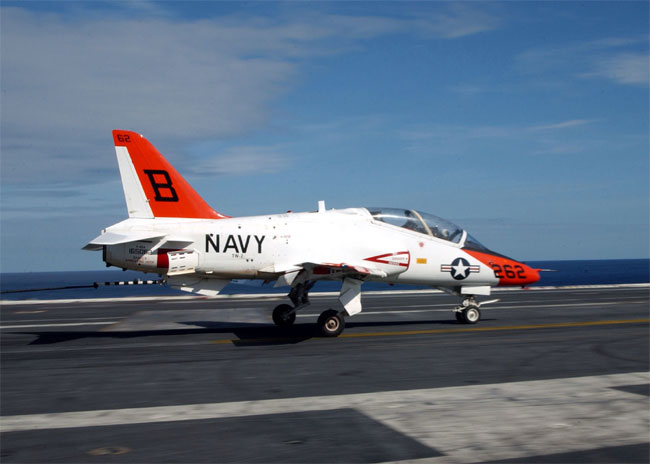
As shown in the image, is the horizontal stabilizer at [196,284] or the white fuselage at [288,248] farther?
the horizontal stabilizer at [196,284]

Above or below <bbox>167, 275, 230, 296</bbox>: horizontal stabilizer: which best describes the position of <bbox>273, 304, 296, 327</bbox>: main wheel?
below

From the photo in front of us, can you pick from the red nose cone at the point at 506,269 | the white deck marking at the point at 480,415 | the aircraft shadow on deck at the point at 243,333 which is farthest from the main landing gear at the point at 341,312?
the white deck marking at the point at 480,415

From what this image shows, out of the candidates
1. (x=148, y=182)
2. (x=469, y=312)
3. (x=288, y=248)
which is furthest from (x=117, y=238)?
(x=469, y=312)

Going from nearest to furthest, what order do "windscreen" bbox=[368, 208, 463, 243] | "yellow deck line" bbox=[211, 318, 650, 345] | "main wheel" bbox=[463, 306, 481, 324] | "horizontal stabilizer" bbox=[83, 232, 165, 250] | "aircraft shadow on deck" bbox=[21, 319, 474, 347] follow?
1. "horizontal stabilizer" bbox=[83, 232, 165, 250]
2. "yellow deck line" bbox=[211, 318, 650, 345]
3. "aircraft shadow on deck" bbox=[21, 319, 474, 347]
4. "windscreen" bbox=[368, 208, 463, 243]
5. "main wheel" bbox=[463, 306, 481, 324]

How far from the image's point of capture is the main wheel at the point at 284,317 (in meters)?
17.2

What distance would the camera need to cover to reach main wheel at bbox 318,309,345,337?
15336mm

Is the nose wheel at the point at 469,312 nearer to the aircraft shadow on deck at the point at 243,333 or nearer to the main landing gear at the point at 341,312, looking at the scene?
the aircraft shadow on deck at the point at 243,333

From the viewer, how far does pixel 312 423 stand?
7.20 metres

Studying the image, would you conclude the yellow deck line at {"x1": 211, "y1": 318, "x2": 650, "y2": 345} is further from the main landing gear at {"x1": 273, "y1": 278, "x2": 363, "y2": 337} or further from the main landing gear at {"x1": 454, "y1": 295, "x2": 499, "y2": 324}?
the main landing gear at {"x1": 454, "y1": 295, "x2": 499, "y2": 324}

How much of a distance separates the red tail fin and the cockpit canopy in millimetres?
5430

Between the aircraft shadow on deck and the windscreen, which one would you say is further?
the windscreen

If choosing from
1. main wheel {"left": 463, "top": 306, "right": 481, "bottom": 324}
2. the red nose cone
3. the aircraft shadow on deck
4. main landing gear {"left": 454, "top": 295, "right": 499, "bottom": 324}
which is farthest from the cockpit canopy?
the aircraft shadow on deck

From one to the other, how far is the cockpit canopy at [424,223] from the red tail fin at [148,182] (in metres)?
5.43

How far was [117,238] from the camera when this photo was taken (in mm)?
14023
